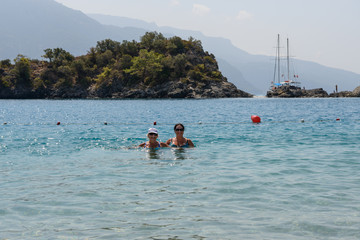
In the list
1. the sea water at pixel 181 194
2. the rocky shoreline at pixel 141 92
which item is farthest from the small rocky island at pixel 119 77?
the sea water at pixel 181 194

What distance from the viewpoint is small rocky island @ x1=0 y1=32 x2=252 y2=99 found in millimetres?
161625

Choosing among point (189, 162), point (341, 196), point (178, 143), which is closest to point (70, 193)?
point (189, 162)

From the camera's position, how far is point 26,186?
11797mm

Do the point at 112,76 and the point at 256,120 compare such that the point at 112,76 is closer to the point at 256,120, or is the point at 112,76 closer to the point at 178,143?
→ the point at 256,120

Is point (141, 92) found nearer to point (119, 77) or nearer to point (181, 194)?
point (119, 77)

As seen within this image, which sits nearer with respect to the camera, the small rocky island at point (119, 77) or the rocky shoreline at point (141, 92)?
the rocky shoreline at point (141, 92)

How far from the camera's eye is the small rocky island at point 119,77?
530ft

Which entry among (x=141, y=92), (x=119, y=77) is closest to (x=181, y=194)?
(x=141, y=92)

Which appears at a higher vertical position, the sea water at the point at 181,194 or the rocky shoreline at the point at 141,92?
the rocky shoreline at the point at 141,92

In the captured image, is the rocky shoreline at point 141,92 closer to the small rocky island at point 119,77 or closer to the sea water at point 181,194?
the small rocky island at point 119,77

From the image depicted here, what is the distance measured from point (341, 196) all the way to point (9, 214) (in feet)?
28.7

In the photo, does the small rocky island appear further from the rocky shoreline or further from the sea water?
the sea water

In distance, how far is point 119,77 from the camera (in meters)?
170

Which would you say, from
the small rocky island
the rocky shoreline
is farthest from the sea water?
the small rocky island
